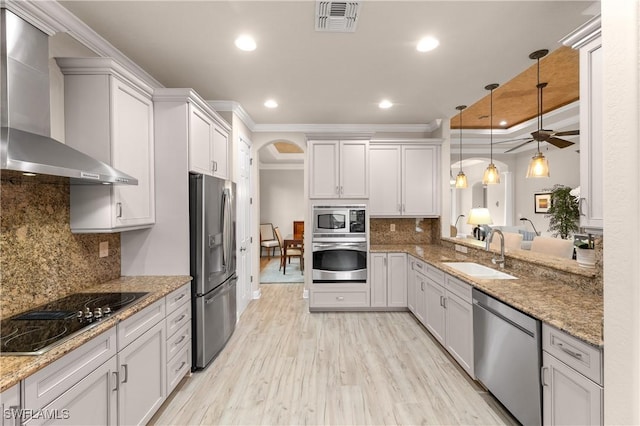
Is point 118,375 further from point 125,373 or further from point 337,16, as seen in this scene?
point 337,16

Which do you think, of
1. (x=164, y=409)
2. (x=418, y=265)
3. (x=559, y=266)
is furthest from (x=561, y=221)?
(x=164, y=409)

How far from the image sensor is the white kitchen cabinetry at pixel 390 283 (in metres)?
4.16

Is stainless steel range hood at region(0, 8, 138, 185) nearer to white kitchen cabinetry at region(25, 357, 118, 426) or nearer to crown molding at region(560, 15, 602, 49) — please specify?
white kitchen cabinetry at region(25, 357, 118, 426)

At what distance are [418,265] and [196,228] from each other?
2.59m

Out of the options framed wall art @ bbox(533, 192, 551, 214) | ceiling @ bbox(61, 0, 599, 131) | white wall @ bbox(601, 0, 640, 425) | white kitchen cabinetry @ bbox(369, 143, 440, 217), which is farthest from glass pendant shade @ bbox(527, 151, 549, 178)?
framed wall art @ bbox(533, 192, 551, 214)

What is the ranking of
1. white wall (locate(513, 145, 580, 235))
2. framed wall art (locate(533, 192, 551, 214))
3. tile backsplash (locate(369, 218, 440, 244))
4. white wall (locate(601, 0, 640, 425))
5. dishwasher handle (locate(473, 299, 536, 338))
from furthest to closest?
framed wall art (locate(533, 192, 551, 214)) → white wall (locate(513, 145, 580, 235)) → tile backsplash (locate(369, 218, 440, 244)) → dishwasher handle (locate(473, 299, 536, 338)) → white wall (locate(601, 0, 640, 425))

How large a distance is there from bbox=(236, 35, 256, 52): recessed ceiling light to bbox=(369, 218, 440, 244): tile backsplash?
3.00 metres

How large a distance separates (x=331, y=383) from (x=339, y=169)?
104 inches

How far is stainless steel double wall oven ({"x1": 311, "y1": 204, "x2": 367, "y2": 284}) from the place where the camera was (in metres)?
4.15

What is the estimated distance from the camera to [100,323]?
1.53m

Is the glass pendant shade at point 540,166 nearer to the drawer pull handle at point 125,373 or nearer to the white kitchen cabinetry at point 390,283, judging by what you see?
the white kitchen cabinetry at point 390,283

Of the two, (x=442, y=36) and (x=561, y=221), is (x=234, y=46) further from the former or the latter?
(x=561, y=221)

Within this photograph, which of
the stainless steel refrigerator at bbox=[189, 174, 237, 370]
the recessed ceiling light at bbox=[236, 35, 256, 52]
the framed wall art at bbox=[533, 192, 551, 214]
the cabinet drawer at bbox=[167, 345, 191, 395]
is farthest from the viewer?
the framed wall art at bbox=[533, 192, 551, 214]

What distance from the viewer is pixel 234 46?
8.02 ft
